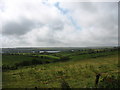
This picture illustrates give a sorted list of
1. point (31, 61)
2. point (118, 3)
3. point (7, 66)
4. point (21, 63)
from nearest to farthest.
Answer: point (118, 3)
point (7, 66)
point (21, 63)
point (31, 61)

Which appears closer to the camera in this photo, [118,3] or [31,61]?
[118,3]

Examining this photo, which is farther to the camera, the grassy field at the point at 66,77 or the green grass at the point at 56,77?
the green grass at the point at 56,77

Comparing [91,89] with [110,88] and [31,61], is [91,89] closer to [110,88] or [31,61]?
[110,88]

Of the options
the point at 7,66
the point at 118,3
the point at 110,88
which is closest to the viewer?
the point at 110,88

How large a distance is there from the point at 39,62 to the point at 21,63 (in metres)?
6.68

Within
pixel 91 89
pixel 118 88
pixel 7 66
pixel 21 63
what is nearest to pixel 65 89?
pixel 91 89

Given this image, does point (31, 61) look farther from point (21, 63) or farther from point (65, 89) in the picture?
point (65, 89)

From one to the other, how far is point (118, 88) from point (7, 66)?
35.6 meters

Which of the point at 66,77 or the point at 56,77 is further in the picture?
the point at 56,77

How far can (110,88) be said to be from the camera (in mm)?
7699

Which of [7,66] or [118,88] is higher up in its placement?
[118,88]

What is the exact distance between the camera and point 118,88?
773cm

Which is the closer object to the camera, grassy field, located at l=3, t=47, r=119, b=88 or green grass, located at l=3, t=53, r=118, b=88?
grassy field, located at l=3, t=47, r=119, b=88

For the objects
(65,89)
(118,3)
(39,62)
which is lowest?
(39,62)
